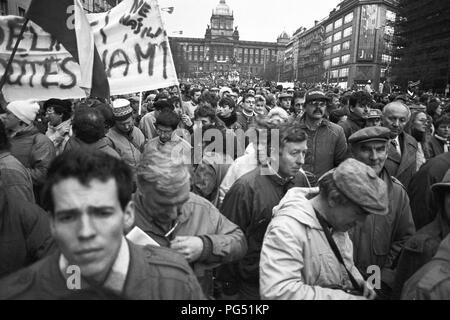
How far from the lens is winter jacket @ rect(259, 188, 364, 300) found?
76.4 inches

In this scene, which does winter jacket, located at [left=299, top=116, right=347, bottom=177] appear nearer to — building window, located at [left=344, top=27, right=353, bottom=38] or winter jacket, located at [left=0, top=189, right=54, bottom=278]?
winter jacket, located at [left=0, top=189, right=54, bottom=278]

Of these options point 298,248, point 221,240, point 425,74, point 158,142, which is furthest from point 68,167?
point 425,74

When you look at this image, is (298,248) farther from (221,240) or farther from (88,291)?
(88,291)

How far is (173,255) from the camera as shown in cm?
168

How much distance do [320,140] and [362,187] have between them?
2794mm

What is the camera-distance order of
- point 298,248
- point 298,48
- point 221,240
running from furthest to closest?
point 298,48 → point 221,240 → point 298,248

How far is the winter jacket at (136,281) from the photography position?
4.78 ft

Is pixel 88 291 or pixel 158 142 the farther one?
pixel 158 142

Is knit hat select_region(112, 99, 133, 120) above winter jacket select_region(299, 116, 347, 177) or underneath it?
above

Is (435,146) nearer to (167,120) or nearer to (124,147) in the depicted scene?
(167,120)

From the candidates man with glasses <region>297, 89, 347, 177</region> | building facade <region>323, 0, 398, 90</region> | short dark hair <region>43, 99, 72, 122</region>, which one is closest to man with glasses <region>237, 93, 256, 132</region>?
man with glasses <region>297, 89, 347, 177</region>

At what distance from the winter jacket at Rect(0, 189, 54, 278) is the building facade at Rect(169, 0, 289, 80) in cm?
13651

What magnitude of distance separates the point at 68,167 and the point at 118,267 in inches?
16.5

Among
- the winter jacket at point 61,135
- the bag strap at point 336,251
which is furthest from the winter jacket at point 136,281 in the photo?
the winter jacket at point 61,135
